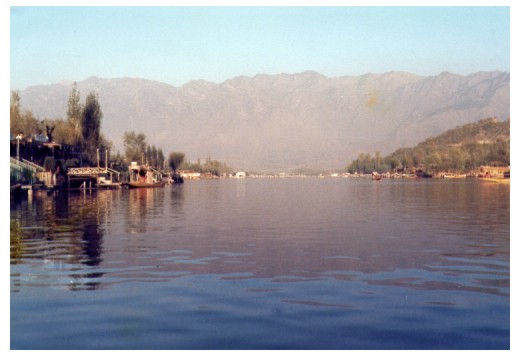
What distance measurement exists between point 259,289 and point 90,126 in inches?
5037

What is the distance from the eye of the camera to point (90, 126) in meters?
142

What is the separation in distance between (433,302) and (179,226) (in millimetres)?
26415

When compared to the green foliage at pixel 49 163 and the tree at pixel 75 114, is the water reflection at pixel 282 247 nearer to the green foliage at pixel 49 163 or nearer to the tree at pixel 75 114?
the green foliage at pixel 49 163

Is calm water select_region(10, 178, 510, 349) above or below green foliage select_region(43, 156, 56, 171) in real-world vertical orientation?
below

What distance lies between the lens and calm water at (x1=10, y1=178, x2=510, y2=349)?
15.3 m

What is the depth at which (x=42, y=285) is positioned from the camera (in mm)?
21344

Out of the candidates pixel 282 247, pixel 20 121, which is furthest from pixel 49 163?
pixel 282 247

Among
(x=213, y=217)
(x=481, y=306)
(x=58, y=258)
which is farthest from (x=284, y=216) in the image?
(x=481, y=306)

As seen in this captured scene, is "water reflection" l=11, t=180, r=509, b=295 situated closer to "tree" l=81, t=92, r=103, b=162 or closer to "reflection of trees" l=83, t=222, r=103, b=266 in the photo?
"reflection of trees" l=83, t=222, r=103, b=266

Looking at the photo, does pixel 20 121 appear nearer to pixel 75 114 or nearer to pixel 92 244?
pixel 75 114

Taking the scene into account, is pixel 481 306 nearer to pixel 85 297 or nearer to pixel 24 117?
pixel 85 297

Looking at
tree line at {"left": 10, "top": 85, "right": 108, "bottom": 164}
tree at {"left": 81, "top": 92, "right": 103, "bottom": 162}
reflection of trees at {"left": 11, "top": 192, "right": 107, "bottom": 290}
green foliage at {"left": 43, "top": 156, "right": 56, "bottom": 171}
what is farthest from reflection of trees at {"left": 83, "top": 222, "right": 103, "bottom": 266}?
tree at {"left": 81, "top": 92, "right": 103, "bottom": 162}

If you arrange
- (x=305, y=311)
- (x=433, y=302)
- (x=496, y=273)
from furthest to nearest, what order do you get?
(x=496, y=273) < (x=433, y=302) < (x=305, y=311)

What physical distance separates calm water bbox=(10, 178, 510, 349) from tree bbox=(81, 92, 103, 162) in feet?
345
